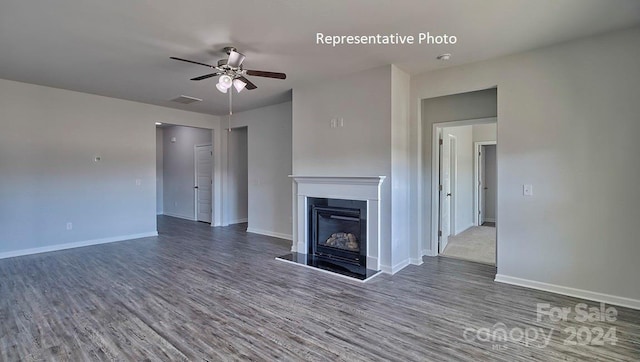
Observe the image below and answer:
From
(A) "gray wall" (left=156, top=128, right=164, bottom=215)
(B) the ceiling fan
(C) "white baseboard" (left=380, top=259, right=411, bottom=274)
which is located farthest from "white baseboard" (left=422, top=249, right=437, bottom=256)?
(A) "gray wall" (left=156, top=128, right=164, bottom=215)

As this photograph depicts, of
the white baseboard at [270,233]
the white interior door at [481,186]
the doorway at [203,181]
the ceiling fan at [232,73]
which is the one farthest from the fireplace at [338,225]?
the white interior door at [481,186]

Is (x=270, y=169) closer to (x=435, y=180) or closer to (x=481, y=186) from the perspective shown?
(x=435, y=180)

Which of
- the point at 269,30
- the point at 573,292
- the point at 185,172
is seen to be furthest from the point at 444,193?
the point at 185,172

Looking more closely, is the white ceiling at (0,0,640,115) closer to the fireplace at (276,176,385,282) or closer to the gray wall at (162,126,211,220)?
the fireplace at (276,176,385,282)

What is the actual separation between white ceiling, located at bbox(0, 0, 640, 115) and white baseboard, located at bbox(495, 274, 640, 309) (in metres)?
2.66

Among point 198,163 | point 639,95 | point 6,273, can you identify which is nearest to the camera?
point 639,95

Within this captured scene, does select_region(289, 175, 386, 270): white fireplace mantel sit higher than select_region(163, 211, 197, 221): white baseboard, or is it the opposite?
select_region(289, 175, 386, 270): white fireplace mantel

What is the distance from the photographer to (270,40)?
10.8 feet

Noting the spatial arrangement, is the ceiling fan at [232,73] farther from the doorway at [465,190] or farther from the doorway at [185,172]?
the doorway at [185,172]

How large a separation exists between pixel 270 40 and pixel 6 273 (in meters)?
4.50

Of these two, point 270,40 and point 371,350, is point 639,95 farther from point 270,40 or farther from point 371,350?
point 270,40

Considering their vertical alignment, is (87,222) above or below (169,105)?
below

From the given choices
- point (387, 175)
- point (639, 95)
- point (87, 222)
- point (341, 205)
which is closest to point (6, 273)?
point (87, 222)

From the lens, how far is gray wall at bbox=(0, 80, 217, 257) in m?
4.81
